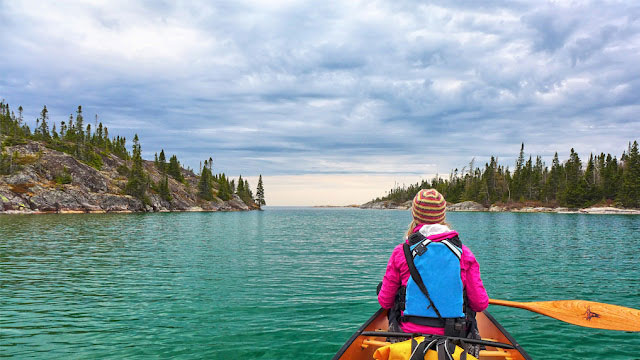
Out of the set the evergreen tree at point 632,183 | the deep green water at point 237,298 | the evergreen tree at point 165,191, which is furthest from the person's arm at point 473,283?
the evergreen tree at point 165,191

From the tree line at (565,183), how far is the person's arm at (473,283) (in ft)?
472

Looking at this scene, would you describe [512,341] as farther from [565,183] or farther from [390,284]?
[565,183]

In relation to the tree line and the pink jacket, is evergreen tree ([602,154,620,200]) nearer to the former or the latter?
the tree line

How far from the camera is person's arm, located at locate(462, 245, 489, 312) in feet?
17.4

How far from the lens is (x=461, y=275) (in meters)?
5.34

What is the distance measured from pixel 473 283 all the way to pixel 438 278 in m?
0.73

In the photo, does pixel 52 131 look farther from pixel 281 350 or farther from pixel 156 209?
pixel 281 350

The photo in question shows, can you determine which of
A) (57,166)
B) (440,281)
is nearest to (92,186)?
(57,166)

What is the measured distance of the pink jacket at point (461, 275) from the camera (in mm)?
5301

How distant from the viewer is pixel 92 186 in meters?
135

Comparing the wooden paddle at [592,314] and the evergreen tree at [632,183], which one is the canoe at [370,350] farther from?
the evergreen tree at [632,183]

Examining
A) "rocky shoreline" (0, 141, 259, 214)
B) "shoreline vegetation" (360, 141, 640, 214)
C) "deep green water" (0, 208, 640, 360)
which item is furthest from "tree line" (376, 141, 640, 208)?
"rocky shoreline" (0, 141, 259, 214)

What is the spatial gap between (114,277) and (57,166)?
5597 inches

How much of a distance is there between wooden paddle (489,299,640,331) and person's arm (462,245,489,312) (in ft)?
19.8
